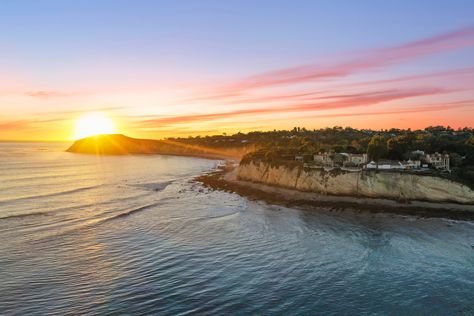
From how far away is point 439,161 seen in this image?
54.9 metres

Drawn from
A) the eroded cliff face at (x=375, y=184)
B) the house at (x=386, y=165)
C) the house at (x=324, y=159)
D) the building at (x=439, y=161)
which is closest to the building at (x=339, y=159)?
the house at (x=324, y=159)

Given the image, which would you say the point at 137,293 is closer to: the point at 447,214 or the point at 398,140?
the point at 447,214

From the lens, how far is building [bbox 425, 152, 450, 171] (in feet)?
177

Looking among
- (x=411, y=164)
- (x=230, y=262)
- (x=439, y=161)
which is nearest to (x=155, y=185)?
(x=411, y=164)

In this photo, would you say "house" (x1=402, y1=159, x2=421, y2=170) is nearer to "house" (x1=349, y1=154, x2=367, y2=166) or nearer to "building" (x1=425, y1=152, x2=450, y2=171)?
"building" (x1=425, y1=152, x2=450, y2=171)

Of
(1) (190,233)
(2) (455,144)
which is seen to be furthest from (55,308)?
(2) (455,144)

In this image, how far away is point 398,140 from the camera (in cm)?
6397

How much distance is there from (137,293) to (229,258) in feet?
27.5

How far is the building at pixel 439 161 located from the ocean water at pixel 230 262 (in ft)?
54.3

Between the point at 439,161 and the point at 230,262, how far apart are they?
4100 cm

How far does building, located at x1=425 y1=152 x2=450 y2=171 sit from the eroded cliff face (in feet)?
25.5

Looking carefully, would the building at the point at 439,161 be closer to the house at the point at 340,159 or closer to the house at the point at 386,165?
the house at the point at 386,165

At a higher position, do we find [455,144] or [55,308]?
[455,144]

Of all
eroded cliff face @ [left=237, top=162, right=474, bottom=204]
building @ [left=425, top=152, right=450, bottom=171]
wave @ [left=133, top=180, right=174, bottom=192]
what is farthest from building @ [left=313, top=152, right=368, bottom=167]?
wave @ [left=133, top=180, right=174, bottom=192]
